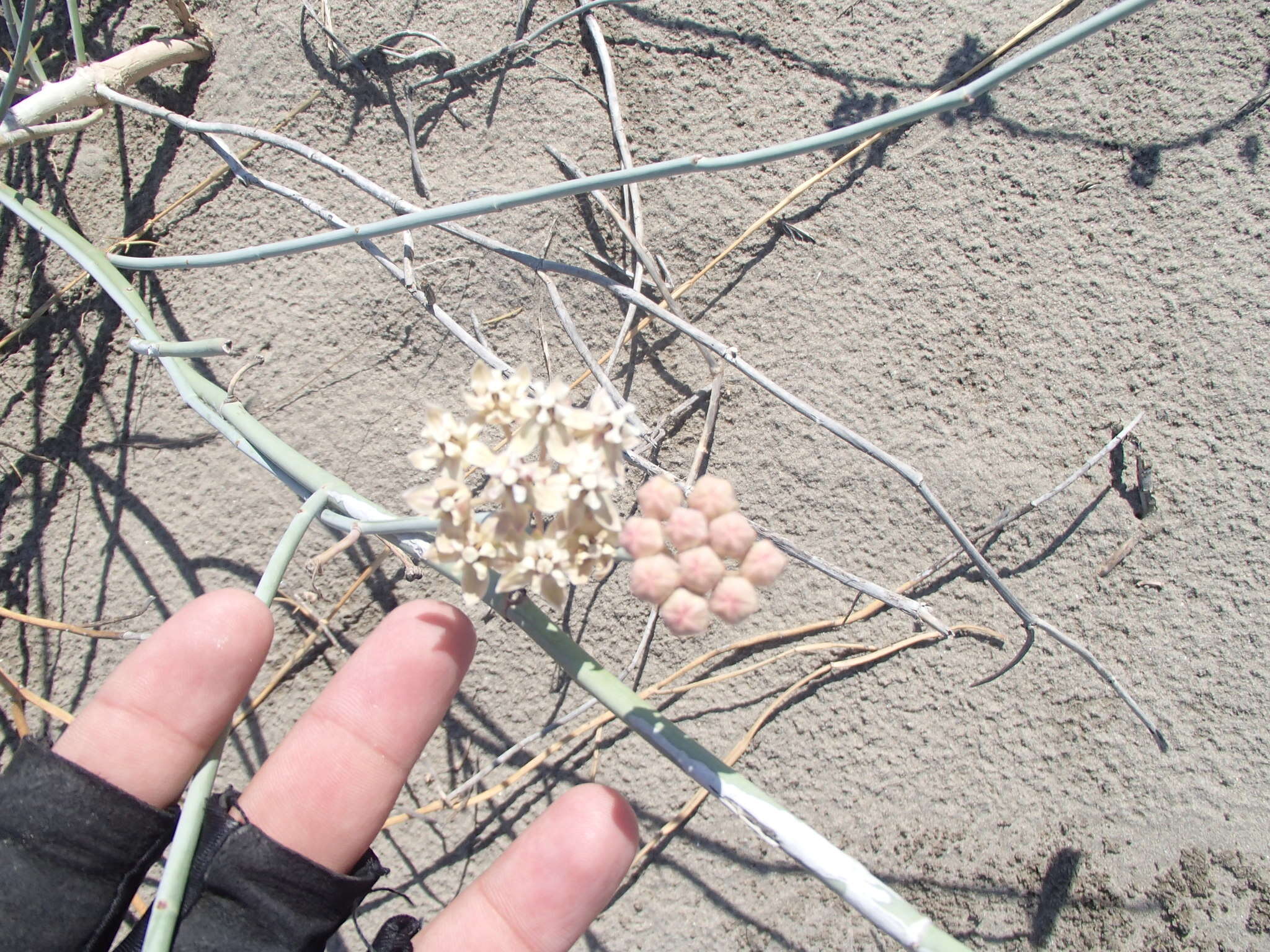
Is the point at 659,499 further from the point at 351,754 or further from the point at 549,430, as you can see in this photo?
the point at 351,754

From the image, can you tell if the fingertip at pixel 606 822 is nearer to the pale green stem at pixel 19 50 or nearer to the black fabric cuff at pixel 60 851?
the black fabric cuff at pixel 60 851

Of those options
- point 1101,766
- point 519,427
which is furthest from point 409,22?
point 1101,766

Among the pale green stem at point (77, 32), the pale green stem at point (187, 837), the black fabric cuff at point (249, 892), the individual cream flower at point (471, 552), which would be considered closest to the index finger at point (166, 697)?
the black fabric cuff at point (249, 892)

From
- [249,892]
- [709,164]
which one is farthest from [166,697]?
[709,164]

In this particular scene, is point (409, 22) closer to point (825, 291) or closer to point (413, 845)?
point (825, 291)

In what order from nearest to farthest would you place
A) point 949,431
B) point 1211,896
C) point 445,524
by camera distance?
point 445,524 < point 1211,896 < point 949,431
